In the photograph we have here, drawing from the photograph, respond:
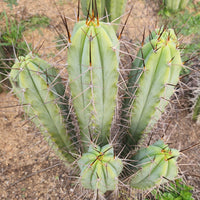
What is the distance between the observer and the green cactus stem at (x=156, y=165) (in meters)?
1.41

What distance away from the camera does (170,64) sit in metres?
1.37

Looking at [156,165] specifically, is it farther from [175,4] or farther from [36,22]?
[175,4]

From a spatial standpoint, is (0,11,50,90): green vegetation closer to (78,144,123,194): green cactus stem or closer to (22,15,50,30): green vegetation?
(22,15,50,30): green vegetation

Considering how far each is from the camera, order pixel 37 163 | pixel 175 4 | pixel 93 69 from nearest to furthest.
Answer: pixel 93 69
pixel 37 163
pixel 175 4

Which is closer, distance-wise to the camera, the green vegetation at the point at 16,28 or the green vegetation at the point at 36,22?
the green vegetation at the point at 16,28

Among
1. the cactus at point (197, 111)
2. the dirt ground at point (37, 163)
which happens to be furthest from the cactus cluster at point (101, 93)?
the cactus at point (197, 111)

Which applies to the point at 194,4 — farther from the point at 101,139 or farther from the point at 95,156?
the point at 95,156

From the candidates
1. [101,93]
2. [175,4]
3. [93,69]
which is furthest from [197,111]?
[175,4]

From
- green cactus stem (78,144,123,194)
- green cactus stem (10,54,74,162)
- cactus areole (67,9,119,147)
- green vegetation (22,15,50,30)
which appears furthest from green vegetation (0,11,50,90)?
green cactus stem (78,144,123,194)

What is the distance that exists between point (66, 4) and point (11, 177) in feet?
9.26

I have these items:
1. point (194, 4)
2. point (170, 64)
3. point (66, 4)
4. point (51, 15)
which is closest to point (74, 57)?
point (170, 64)

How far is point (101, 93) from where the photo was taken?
143cm

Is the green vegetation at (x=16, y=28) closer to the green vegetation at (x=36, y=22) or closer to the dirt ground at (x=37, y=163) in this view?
the green vegetation at (x=36, y=22)

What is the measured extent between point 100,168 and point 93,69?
1.85 ft
